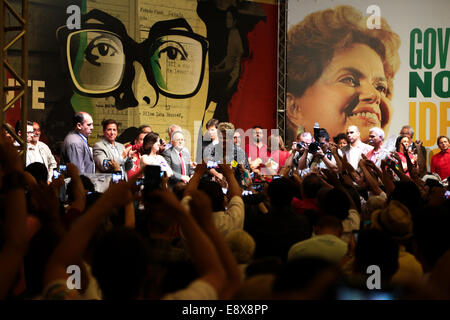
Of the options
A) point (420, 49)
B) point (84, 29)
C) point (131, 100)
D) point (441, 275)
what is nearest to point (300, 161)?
point (131, 100)

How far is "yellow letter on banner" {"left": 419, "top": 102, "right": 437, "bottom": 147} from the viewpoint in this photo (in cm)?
1051

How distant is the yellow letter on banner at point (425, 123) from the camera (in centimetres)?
1051

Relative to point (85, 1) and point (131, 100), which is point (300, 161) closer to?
point (131, 100)

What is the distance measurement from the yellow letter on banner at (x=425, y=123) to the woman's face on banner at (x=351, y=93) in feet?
1.98

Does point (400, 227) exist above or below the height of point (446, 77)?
below

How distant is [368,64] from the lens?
35.0ft

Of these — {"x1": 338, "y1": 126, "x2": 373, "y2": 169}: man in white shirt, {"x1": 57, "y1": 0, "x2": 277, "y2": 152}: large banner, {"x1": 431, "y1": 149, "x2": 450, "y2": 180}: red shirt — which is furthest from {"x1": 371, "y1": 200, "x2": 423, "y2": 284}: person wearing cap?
{"x1": 57, "y1": 0, "x2": 277, "y2": 152}: large banner

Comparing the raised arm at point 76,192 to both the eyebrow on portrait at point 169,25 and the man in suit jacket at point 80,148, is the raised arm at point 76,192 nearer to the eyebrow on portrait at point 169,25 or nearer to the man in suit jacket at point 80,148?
the man in suit jacket at point 80,148

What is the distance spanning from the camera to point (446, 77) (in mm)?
10602

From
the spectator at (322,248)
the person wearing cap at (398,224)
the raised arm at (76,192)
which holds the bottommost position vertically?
the spectator at (322,248)

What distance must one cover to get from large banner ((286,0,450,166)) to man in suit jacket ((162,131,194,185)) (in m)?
3.91

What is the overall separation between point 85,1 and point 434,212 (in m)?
7.65

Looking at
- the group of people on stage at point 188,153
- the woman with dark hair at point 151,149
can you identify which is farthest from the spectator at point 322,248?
the woman with dark hair at point 151,149

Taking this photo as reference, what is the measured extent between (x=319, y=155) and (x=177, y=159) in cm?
169
